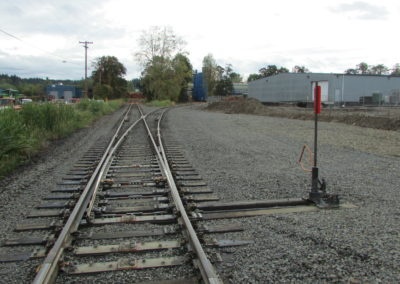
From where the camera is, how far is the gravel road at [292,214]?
3.62 metres

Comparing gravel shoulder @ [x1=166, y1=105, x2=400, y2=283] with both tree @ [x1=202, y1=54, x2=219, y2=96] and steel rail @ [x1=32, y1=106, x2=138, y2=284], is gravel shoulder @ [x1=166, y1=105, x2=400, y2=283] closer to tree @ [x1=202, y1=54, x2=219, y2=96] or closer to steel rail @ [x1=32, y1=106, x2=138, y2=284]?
steel rail @ [x1=32, y1=106, x2=138, y2=284]

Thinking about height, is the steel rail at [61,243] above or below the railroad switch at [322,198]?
below

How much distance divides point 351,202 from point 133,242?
354 cm

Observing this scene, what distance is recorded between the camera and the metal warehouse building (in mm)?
51875

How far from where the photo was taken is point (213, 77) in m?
120

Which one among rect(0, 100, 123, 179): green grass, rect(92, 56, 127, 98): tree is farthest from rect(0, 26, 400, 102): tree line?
rect(0, 100, 123, 179): green grass

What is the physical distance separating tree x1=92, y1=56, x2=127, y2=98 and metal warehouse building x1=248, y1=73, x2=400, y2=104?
4589cm

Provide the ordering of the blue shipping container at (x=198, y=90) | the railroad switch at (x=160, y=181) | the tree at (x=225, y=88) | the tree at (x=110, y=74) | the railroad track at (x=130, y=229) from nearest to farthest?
the railroad track at (x=130, y=229) → the railroad switch at (x=160, y=181) → the blue shipping container at (x=198, y=90) → the tree at (x=110, y=74) → the tree at (x=225, y=88)

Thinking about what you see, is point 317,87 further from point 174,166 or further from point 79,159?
point 79,159

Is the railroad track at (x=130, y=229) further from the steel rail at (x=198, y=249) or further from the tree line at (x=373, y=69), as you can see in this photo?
the tree line at (x=373, y=69)

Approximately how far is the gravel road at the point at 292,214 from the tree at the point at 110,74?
282 feet

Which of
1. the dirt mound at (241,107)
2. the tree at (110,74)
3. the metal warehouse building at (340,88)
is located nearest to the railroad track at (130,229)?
the dirt mound at (241,107)

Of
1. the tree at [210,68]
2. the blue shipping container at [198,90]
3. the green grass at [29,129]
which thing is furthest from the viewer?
the tree at [210,68]

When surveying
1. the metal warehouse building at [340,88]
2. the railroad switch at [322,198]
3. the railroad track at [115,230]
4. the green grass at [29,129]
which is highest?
the metal warehouse building at [340,88]
